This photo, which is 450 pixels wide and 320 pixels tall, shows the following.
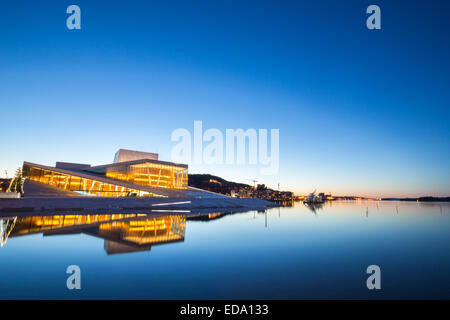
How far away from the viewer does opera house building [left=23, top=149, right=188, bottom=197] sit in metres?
41.7

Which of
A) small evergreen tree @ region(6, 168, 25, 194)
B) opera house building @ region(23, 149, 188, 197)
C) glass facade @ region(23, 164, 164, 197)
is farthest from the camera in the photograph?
opera house building @ region(23, 149, 188, 197)

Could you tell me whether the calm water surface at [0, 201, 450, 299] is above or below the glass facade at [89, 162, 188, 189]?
below

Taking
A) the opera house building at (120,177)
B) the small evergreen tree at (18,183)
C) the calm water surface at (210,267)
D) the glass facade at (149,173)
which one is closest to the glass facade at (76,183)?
the opera house building at (120,177)

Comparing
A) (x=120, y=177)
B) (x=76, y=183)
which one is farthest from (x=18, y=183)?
(x=120, y=177)

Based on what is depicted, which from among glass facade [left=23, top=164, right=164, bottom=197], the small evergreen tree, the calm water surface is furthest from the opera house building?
the calm water surface

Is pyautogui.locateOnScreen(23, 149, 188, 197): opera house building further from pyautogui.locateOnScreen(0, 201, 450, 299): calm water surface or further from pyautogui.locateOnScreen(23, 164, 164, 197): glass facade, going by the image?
pyautogui.locateOnScreen(0, 201, 450, 299): calm water surface

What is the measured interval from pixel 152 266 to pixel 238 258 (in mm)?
3401

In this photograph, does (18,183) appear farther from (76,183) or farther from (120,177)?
(120,177)

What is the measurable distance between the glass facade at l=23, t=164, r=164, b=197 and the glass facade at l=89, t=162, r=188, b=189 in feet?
22.5

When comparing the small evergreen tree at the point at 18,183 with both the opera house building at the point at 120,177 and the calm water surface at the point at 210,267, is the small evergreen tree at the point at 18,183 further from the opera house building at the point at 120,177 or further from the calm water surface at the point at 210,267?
the calm water surface at the point at 210,267

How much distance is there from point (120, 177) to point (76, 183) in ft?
28.9
